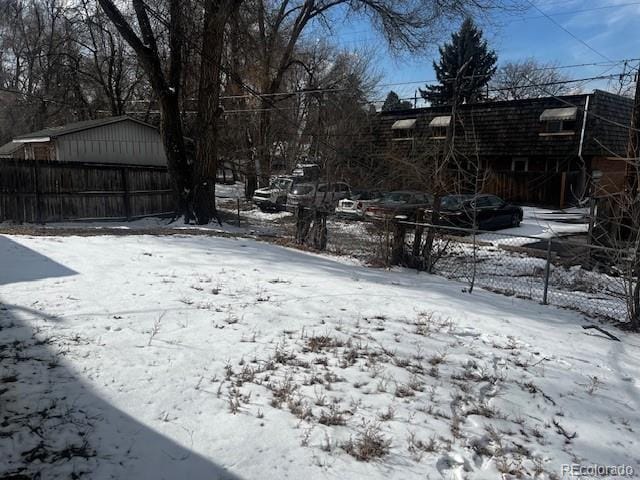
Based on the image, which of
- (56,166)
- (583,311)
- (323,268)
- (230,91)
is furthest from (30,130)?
(583,311)

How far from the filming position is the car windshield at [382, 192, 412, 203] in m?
16.0

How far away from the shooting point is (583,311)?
702 centimetres

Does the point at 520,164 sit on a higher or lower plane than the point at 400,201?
higher

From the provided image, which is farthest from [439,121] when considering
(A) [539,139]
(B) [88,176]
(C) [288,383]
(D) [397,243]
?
(C) [288,383]

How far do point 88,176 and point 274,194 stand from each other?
8.66 meters

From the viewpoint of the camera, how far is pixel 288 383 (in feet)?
11.8

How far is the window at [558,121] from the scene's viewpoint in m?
24.2

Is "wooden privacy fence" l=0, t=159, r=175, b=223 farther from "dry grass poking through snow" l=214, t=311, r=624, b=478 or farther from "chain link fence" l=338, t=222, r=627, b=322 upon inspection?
"dry grass poking through snow" l=214, t=311, r=624, b=478

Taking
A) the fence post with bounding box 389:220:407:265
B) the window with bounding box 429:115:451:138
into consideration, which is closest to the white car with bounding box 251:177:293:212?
the window with bounding box 429:115:451:138

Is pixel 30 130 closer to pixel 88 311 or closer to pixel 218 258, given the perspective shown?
pixel 218 258

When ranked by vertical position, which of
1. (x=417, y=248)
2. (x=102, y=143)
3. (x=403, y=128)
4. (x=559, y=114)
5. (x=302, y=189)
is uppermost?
(x=559, y=114)

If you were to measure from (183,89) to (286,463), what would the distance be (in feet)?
66.2

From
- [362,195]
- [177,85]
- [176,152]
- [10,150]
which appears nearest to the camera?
[176,152]

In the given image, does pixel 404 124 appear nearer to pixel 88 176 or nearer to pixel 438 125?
pixel 438 125
